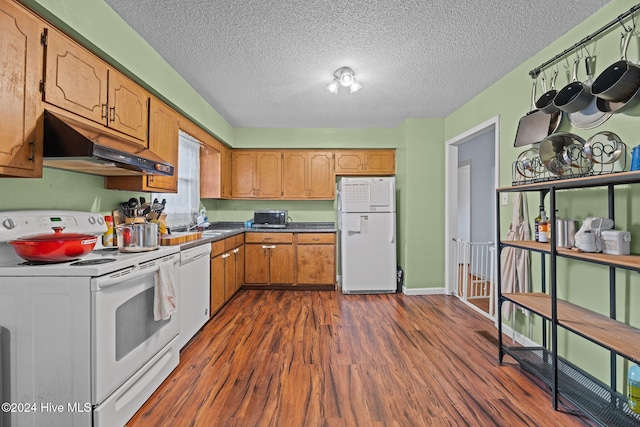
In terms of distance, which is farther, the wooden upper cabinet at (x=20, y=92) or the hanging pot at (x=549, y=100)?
the hanging pot at (x=549, y=100)

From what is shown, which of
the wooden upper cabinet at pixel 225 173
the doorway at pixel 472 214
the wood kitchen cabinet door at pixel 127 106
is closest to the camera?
the wood kitchen cabinet door at pixel 127 106

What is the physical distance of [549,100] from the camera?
2.19 metres

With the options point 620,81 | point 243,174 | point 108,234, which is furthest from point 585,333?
point 243,174

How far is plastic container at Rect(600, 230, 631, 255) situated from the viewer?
1.56 m

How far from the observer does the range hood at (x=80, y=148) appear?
1544mm

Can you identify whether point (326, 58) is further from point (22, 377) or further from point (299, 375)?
point (22, 377)

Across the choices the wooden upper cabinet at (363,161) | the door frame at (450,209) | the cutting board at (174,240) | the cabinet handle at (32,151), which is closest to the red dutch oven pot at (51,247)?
the cabinet handle at (32,151)

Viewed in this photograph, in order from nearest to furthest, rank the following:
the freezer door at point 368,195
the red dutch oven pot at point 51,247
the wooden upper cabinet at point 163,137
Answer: the red dutch oven pot at point 51,247 < the wooden upper cabinet at point 163,137 < the freezer door at point 368,195

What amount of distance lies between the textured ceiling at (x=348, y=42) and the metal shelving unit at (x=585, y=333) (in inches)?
46.5

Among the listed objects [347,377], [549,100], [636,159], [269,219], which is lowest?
[347,377]

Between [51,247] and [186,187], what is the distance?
253 cm

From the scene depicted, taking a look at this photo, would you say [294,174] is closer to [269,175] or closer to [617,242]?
[269,175]

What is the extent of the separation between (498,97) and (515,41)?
0.75 m

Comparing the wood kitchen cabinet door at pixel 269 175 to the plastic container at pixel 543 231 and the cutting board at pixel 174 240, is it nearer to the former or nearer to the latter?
the cutting board at pixel 174 240
